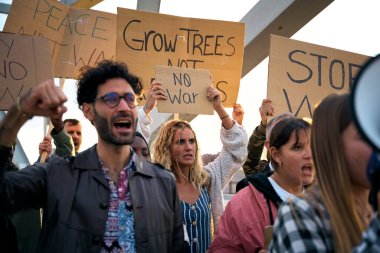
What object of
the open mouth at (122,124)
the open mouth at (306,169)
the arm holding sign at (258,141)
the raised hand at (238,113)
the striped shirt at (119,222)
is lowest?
the striped shirt at (119,222)

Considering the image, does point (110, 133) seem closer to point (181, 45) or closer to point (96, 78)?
point (96, 78)

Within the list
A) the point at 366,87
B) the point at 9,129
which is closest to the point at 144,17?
the point at 9,129

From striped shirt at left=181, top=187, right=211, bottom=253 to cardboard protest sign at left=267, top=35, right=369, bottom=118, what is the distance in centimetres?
81

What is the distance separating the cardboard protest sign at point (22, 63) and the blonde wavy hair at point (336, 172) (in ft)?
8.48

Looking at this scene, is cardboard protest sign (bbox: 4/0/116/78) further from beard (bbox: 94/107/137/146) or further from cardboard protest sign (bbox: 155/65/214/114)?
beard (bbox: 94/107/137/146)

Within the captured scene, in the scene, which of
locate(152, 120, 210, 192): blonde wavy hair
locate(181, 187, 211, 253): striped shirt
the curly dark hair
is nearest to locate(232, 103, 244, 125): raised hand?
locate(152, 120, 210, 192): blonde wavy hair

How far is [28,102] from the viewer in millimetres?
2066

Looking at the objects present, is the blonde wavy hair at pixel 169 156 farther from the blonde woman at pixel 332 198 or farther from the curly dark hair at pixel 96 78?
the blonde woman at pixel 332 198

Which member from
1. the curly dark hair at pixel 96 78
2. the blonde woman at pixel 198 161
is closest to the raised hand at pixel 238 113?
the blonde woman at pixel 198 161

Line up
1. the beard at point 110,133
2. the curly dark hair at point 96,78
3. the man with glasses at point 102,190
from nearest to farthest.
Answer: the man with glasses at point 102,190
the beard at point 110,133
the curly dark hair at point 96,78

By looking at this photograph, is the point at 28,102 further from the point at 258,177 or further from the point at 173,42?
the point at 173,42

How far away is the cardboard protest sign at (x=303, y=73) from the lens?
3998 millimetres

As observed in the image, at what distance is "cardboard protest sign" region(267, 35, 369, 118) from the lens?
3998mm

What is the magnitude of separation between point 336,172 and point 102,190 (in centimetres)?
109
